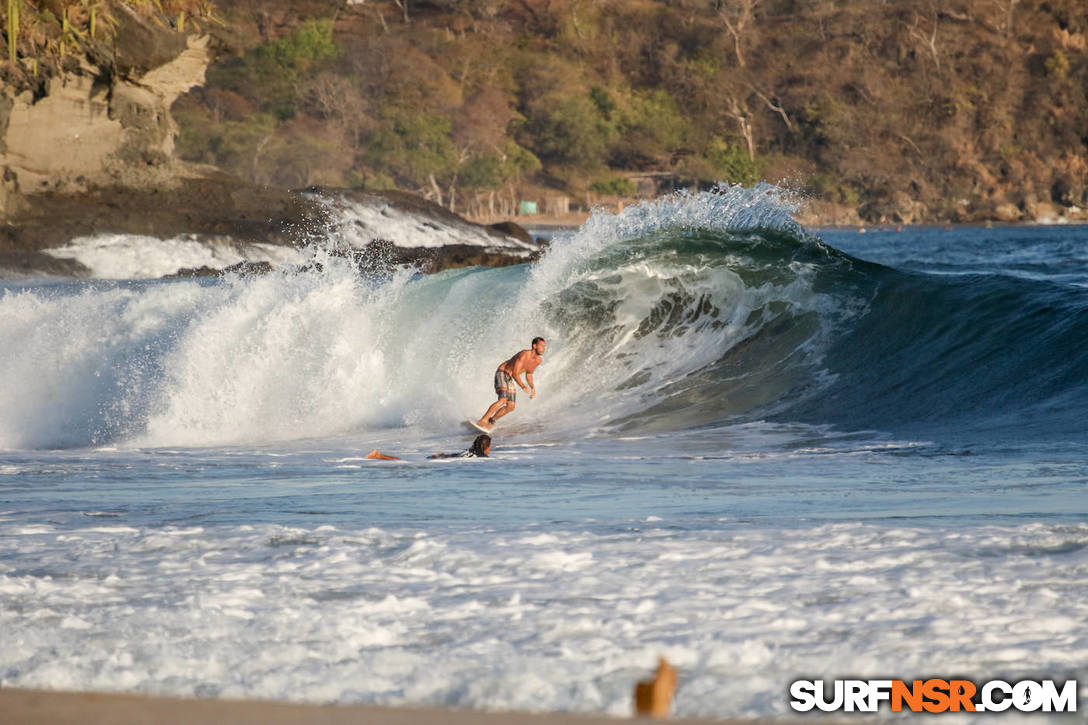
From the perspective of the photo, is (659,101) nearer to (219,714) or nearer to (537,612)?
(537,612)

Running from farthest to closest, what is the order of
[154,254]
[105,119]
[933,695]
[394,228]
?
[394,228] < [105,119] < [154,254] < [933,695]

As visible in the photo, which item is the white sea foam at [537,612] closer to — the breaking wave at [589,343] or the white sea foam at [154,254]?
the breaking wave at [589,343]

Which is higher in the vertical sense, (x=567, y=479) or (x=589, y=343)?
(x=589, y=343)

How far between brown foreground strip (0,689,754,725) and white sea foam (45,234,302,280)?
25837 millimetres

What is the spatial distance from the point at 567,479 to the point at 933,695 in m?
4.98

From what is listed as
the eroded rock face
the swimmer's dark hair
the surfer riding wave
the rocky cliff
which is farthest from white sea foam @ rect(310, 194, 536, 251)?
the swimmer's dark hair

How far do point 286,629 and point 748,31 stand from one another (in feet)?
385

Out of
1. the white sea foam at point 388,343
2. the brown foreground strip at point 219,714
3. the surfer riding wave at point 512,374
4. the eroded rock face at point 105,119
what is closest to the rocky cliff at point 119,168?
the eroded rock face at point 105,119

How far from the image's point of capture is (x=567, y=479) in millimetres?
8758

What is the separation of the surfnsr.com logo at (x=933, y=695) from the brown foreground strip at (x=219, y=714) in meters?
0.34

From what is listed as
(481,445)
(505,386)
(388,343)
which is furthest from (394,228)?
(481,445)

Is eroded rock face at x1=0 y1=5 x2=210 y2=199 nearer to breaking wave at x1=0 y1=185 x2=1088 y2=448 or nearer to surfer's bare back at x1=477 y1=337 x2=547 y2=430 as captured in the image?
breaking wave at x1=0 y1=185 x2=1088 y2=448

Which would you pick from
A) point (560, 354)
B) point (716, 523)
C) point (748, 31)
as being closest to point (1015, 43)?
point (748, 31)

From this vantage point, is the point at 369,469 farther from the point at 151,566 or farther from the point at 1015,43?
the point at 1015,43
